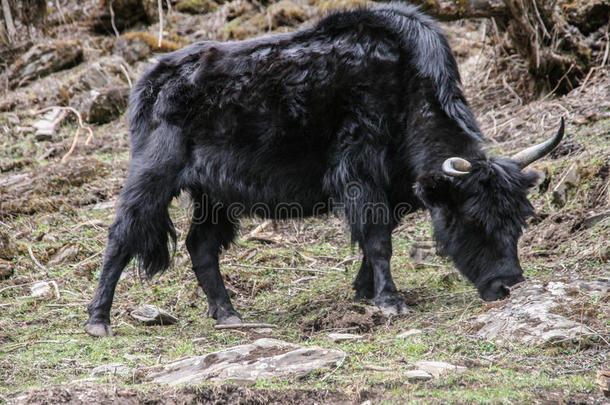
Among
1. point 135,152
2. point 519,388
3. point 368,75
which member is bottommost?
point 519,388

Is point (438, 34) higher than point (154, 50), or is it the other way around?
point (438, 34)

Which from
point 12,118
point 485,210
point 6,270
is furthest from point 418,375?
point 12,118

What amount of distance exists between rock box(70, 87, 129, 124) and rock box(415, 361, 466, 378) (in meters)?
9.15

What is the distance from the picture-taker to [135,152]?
19.0ft

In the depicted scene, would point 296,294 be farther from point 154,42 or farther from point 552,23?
point 154,42

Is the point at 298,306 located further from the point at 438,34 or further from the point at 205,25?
the point at 205,25

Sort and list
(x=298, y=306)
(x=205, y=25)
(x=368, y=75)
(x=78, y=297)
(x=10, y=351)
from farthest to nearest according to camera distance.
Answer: (x=205, y=25) → (x=78, y=297) → (x=298, y=306) → (x=368, y=75) → (x=10, y=351)

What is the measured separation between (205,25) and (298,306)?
10.0 m

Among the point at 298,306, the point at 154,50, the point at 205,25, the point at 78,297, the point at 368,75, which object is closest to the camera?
the point at 368,75

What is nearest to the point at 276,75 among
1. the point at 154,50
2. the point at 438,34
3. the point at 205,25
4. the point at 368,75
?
the point at 368,75

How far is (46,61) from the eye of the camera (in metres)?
13.4

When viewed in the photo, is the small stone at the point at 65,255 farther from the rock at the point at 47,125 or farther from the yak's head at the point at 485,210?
the rock at the point at 47,125

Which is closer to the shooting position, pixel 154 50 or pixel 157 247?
pixel 157 247

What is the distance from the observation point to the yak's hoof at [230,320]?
541 centimetres
